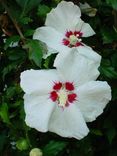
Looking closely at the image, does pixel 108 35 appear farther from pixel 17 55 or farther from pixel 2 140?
pixel 2 140

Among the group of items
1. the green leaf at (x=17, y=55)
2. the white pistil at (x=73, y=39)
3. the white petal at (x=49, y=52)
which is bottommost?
the green leaf at (x=17, y=55)

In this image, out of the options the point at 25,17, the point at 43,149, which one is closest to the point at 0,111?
the point at 43,149

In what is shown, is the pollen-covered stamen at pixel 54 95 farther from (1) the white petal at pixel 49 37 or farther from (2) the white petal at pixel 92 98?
(1) the white petal at pixel 49 37

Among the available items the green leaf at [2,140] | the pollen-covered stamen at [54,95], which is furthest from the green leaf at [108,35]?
the green leaf at [2,140]

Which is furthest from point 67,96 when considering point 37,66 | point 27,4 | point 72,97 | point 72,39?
point 27,4

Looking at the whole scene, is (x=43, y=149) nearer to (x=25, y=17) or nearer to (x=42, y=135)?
(x=42, y=135)

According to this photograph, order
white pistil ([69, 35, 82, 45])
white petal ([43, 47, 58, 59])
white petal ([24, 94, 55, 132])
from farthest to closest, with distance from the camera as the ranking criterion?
1. white pistil ([69, 35, 82, 45])
2. white petal ([43, 47, 58, 59])
3. white petal ([24, 94, 55, 132])

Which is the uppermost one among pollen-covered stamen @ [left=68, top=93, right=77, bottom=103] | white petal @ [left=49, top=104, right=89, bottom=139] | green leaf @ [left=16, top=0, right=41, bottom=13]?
green leaf @ [left=16, top=0, right=41, bottom=13]

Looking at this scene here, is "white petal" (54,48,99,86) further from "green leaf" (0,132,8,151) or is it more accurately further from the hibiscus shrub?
"green leaf" (0,132,8,151)

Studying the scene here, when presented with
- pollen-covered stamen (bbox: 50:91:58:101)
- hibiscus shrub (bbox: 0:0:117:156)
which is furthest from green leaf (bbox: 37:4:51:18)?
pollen-covered stamen (bbox: 50:91:58:101)
